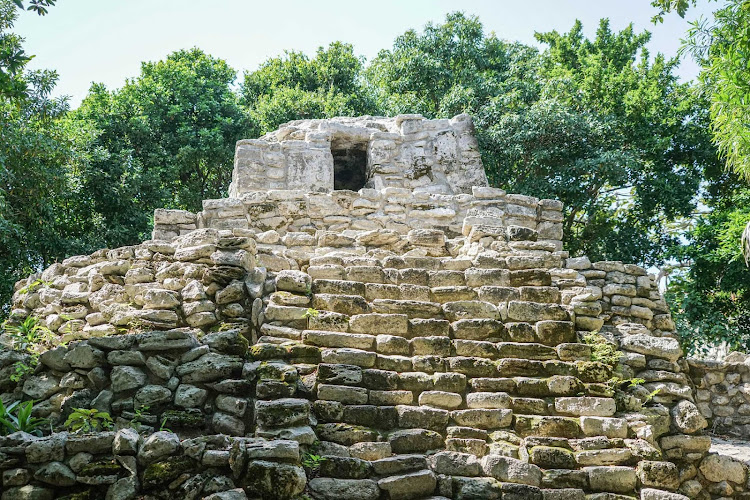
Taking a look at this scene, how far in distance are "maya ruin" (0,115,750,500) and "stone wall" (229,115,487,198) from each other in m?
2.36

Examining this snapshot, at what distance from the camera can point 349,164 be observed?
909 cm

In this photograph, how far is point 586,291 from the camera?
4723 mm

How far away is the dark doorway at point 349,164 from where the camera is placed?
28.1ft

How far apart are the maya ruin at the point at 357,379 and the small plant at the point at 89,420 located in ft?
0.11

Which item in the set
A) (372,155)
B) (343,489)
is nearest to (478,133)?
(372,155)

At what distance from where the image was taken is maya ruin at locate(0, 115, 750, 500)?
314 cm

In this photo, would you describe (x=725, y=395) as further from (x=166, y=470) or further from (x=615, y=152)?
(x=166, y=470)

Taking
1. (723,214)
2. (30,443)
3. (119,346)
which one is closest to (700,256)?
(723,214)

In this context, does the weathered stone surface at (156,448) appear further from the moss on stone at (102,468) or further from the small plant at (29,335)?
the small plant at (29,335)

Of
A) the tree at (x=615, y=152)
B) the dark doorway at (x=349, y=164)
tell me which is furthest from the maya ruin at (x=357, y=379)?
the tree at (x=615, y=152)

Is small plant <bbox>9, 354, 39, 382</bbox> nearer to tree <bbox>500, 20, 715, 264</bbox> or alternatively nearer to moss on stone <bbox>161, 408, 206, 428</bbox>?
moss on stone <bbox>161, 408, 206, 428</bbox>

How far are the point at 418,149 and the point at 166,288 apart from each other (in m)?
4.55

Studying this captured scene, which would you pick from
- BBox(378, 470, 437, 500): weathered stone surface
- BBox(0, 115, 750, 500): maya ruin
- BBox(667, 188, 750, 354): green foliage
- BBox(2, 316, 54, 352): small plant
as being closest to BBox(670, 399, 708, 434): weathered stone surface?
BBox(0, 115, 750, 500): maya ruin

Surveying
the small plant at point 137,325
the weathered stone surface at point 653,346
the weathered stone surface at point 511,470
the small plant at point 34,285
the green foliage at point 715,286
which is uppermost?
the green foliage at point 715,286
